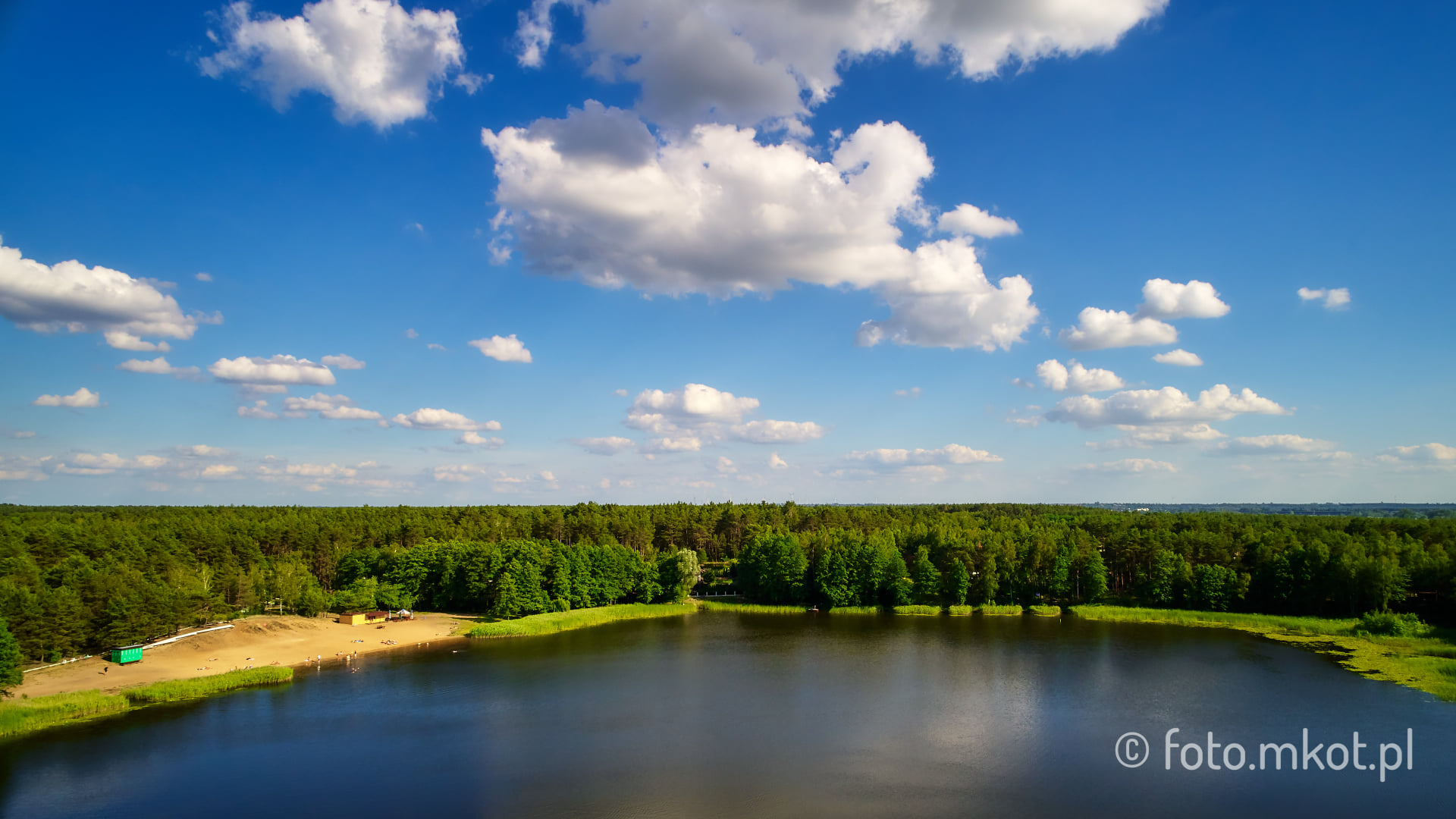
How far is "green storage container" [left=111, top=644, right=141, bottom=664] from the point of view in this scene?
4309cm

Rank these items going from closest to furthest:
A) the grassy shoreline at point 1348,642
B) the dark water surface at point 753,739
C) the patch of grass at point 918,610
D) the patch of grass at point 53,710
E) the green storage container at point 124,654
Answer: the dark water surface at point 753,739, the patch of grass at point 53,710, the grassy shoreline at point 1348,642, the green storage container at point 124,654, the patch of grass at point 918,610

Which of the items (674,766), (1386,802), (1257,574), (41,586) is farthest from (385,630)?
(1257,574)

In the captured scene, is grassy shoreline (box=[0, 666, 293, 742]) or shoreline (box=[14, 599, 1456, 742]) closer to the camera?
grassy shoreline (box=[0, 666, 293, 742])

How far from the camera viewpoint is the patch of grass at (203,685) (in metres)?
38.1

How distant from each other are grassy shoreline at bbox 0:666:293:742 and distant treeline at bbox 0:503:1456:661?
8.77m

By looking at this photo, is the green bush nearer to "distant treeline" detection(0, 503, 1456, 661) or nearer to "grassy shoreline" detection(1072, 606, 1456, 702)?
"grassy shoreline" detection(1072, 606, 1456, 702)

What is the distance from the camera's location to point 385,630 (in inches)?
2267

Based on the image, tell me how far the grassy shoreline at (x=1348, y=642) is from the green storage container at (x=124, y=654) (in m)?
71.3

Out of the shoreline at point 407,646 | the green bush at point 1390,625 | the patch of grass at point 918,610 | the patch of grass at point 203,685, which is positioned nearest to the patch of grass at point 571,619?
the shoreline at point 407,646

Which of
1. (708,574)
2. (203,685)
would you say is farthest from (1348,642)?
(203,685)

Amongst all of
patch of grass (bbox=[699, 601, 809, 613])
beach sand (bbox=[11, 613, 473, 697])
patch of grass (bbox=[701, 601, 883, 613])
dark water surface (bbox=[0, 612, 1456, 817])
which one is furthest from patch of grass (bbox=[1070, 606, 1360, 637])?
beach sand (bbox=[11, 613, 473, 697])

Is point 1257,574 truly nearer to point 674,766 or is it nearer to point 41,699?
point 674,766

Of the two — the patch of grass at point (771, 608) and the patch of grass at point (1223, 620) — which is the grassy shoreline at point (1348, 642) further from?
the patch of grass at point (771, 608)

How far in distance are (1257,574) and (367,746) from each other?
231 feet
